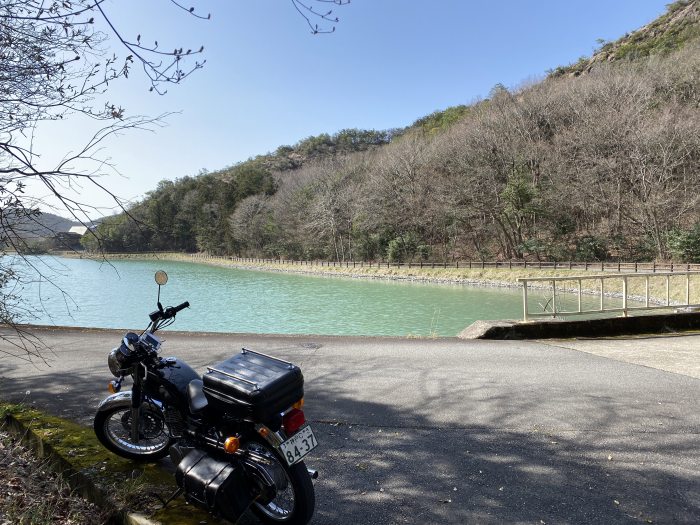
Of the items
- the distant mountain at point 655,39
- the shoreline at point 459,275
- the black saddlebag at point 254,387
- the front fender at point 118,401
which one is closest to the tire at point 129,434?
the front fender at point 118,401

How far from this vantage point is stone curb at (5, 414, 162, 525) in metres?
2.24

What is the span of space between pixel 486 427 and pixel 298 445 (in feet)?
6.50

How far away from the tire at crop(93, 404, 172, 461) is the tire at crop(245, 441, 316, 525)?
0.92 metres

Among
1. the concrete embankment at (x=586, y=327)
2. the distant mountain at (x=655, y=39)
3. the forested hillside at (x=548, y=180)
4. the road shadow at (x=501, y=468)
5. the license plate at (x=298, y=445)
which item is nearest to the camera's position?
the license plate at (x=298, y=445)

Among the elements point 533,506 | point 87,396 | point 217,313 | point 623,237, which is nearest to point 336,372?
point 87,396

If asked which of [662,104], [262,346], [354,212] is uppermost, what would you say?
[662,104]

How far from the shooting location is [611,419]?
3.61m

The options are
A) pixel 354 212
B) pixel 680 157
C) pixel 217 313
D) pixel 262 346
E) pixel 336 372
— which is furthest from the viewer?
pixel 354 212

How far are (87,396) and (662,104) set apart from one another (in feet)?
122

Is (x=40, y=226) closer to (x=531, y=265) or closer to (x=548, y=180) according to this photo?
(x=531, y=265)

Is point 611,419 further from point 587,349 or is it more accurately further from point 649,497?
point 587,349

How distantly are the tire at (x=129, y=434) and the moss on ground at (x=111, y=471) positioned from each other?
56mm

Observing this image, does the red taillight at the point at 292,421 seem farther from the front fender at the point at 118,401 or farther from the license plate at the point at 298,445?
the front fender at the point at 118,401

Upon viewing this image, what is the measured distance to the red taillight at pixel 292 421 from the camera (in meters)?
2.16
